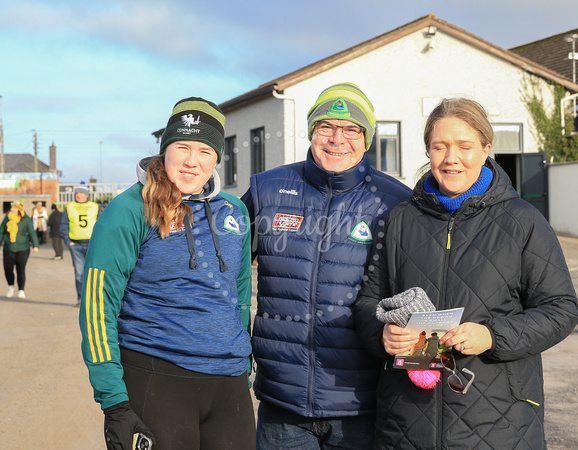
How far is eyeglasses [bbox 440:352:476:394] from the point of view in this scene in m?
2.42

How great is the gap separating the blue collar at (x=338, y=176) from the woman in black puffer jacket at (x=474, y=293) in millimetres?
421

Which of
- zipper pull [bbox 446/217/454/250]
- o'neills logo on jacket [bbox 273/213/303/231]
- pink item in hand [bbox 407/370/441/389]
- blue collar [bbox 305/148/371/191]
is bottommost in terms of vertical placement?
pink item in hand [bbox 407/370/441/389]

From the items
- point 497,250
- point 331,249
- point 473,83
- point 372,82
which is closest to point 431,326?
point 497,250

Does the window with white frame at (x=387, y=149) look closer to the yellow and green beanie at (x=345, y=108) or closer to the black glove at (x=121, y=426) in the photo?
the yellow and green beanie at (x=345, y=108)

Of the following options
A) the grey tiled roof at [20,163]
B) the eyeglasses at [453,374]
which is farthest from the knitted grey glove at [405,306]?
the grey tiled roof at [20,163]

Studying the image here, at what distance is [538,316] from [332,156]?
1206mm

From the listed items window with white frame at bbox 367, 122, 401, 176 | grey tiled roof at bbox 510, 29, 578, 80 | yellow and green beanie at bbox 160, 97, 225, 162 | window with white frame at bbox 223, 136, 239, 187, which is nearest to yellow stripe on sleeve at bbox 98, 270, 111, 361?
yellow and green beanie at bbox 160, 97, 225, 162

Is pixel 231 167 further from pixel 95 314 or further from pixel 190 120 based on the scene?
pixel 95 314

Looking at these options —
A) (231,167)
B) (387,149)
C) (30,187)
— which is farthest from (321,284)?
(30,187)

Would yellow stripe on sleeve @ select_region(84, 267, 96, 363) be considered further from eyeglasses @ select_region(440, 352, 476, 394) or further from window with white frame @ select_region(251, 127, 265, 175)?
window with white frame @ select_region(251, 127, 265, 175)

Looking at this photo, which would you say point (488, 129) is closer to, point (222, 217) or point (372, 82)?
point (222, 217)

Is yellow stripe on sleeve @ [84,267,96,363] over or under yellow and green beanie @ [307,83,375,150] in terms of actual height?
under

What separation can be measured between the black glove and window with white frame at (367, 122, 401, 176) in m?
18.8

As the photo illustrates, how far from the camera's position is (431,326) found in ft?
7.82
